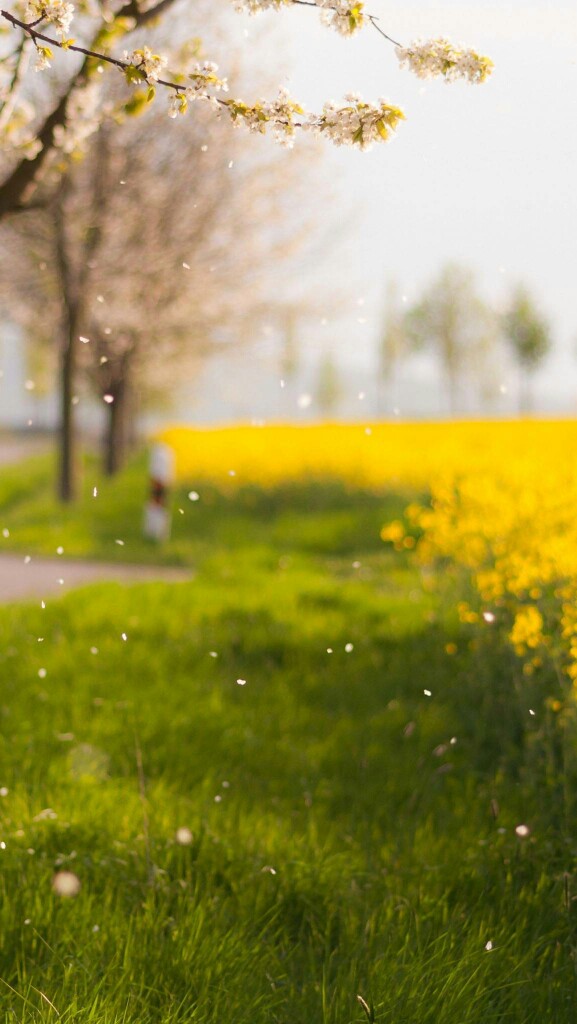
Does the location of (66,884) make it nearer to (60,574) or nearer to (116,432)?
(60,574)

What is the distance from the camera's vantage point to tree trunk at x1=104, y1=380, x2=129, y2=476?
19891mm

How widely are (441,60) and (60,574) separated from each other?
8.18 m

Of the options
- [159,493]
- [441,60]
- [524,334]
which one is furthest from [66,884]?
[524,334]

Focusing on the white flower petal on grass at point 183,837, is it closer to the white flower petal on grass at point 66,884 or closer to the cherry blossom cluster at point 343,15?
the white flower petal on grass at point 66,884

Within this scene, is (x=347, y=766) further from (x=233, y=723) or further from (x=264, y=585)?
(x=264, y=585)

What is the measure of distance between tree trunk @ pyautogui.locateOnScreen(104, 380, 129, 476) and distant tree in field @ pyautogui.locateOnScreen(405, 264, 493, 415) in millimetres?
35373

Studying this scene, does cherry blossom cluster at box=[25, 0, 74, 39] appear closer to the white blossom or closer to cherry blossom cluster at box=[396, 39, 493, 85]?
cherry blossom cluster at box=[396, 39, 493, 85]

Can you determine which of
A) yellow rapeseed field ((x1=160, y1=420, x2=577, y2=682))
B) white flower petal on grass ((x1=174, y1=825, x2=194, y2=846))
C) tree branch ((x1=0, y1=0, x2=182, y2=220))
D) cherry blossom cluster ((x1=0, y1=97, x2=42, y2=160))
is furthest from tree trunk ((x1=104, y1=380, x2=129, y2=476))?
white flower petal on grass ((x1=174, y1=825, x2=194, y2=846))

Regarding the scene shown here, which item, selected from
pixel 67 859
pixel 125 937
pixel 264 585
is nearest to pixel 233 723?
pixel 67 859

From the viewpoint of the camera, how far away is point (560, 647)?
4191 millimetres

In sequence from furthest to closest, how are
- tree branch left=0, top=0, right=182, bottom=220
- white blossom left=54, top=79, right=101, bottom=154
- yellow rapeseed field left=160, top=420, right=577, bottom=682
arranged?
white blossom left=54, top=79, right=101, bottom=154 < yellow rapeseed field left=160, top=420, right=577, bottom=682 < tree branch left=0, top=0, right=182, bottom=220

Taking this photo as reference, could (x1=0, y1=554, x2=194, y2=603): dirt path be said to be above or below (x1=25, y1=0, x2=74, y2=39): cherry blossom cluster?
below

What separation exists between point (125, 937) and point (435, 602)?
4559mm

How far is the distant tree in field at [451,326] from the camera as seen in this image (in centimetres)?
5350
